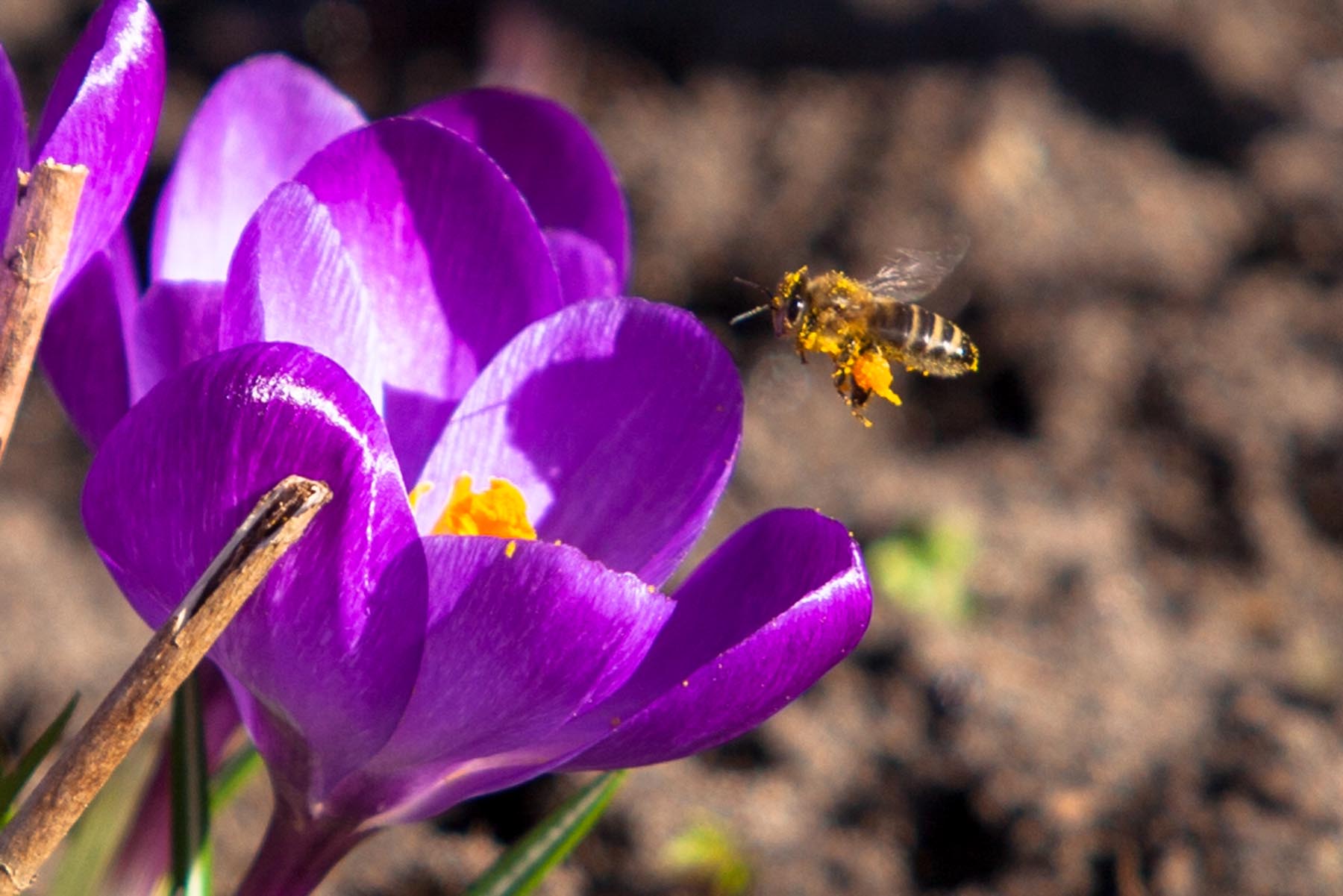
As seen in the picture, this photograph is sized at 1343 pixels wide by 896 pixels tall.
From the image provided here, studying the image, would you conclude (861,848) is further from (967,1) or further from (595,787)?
(967,1)

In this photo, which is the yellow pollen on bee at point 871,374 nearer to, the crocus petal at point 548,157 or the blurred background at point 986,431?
the crocus petal at point 548,157

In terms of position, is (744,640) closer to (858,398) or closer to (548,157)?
(548,157)

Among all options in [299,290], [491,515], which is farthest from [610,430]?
[299,290]

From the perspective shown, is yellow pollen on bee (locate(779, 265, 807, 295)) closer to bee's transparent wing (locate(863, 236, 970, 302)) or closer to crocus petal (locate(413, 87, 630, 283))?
bee's transparent wing (locate(863, 236, 970, 302))

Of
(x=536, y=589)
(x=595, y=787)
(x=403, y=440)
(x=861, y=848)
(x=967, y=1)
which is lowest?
(x=861, y=848)

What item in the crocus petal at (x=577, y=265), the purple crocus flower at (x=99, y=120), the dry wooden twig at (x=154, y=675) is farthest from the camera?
the crocus petal at (x=577, y=265)

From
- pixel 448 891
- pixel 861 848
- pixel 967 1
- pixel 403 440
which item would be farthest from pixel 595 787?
pixel 967 1

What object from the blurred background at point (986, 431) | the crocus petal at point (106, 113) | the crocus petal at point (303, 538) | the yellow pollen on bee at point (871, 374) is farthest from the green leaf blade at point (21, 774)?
the yellow pollen on bee at point (871, 374)

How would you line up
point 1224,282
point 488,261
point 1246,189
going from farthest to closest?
point 1246,189 → point 1224,282 → point 488,261
